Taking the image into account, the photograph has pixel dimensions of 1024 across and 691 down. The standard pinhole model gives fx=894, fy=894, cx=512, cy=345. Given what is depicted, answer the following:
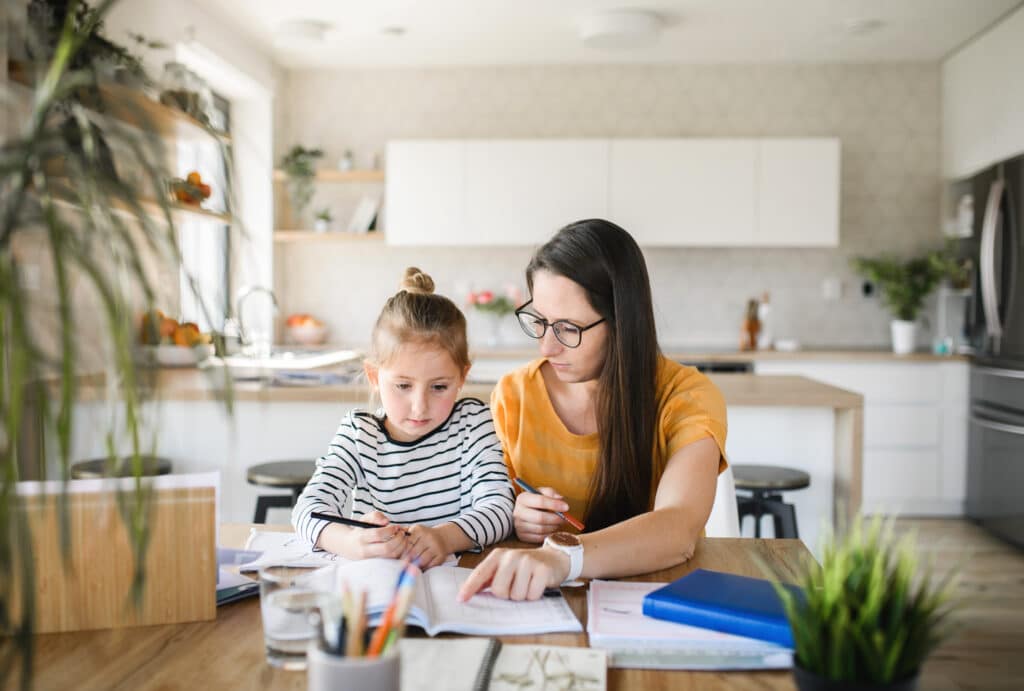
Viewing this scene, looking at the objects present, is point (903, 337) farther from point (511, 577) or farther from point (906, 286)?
point (511, 577)

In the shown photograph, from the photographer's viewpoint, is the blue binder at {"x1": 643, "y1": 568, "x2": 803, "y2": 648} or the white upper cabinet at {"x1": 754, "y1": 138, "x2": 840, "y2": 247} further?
the white upper cabinet at {"x1": 754, "y1": 138, "x2": 840, "y2": 247}

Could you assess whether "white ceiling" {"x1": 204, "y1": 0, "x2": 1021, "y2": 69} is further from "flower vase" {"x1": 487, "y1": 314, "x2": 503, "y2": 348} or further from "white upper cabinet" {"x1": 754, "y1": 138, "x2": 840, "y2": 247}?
"flower vase" {"x1": 487, "y1": 314, "x2": 503, "y2": 348}

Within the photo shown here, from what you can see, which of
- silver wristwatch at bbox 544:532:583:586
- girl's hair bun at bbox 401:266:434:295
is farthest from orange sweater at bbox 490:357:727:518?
silver wristwatch at bbox 544:532:583:586

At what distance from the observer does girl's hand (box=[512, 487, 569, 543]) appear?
1413 millimetres

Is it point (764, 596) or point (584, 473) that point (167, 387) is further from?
point (764, 596)

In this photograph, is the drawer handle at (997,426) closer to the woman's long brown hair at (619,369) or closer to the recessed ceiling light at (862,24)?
the recessed ceiling light at (862,24)

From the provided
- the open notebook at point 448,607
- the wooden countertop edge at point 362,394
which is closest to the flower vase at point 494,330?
the wooden countertop edge at point 362,394

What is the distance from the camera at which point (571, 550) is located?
3.96ft

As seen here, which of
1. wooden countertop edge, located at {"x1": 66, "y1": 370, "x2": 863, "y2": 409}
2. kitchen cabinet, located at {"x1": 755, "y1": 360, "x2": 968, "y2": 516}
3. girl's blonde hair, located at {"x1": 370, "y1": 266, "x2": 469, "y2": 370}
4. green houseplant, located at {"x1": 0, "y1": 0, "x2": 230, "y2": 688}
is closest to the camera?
green houseplant, located at {"x1": 0, "y1": 0, "x2": 230, "y2": 688}

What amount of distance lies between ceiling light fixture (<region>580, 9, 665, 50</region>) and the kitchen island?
2.16 metres

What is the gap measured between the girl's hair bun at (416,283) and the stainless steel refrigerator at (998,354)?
11.2 feet

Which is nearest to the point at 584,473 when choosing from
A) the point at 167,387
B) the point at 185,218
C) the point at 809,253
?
the point at 167,387

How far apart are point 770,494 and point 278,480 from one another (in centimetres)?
158

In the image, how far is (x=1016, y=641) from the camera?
292 centimetres
